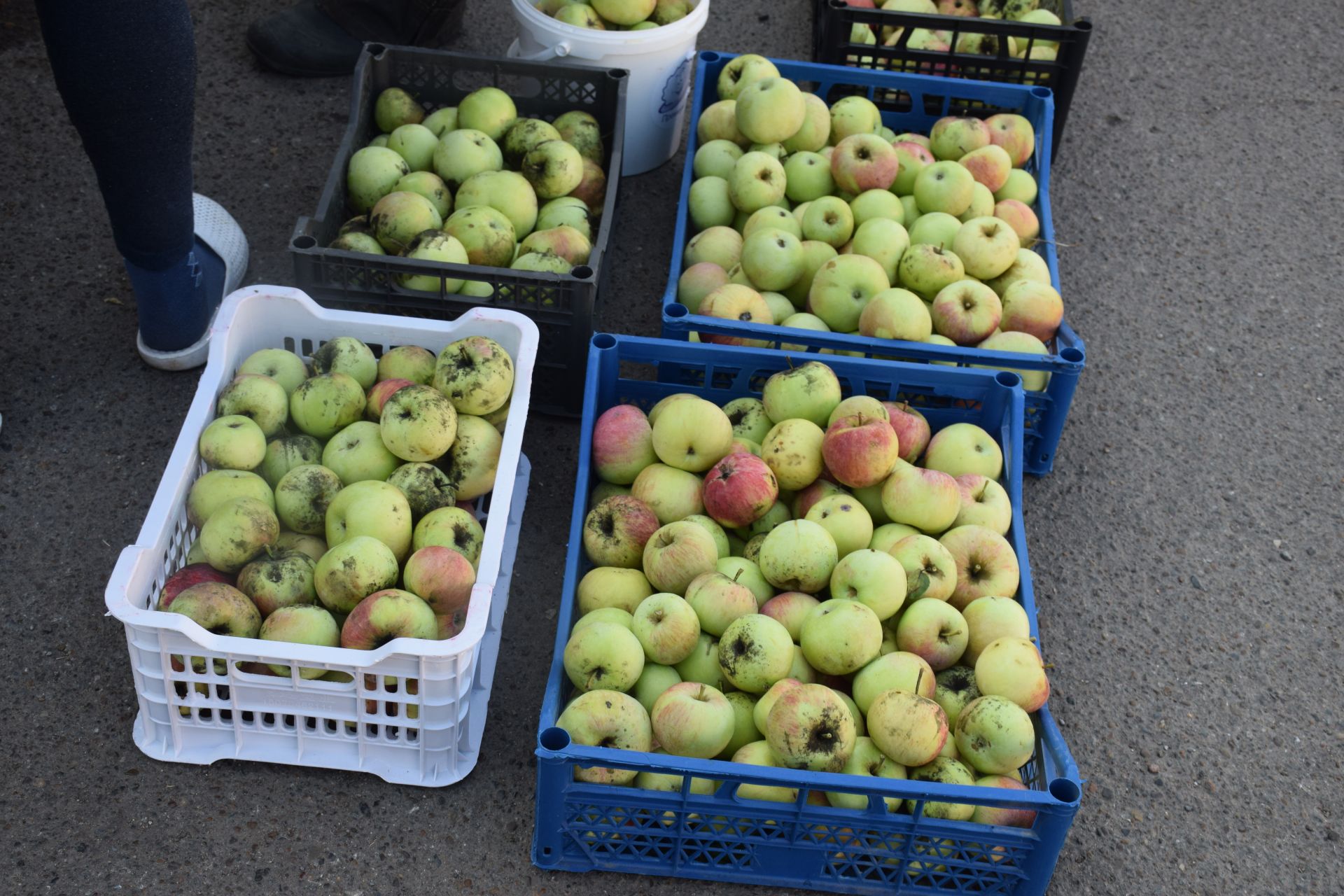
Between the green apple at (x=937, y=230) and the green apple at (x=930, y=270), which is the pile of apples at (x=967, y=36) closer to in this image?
the green apple at (x=937, y=230)

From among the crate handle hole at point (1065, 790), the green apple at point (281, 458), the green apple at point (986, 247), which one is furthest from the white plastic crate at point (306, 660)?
the green apple at point (986, 247)

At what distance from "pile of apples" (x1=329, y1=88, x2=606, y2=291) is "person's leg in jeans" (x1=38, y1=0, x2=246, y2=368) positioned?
0.34 meters

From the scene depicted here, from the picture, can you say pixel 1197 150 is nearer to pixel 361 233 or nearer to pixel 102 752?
pixel 361 233

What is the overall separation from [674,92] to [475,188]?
2.87 ft

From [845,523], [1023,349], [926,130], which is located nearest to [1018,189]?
[926,130]

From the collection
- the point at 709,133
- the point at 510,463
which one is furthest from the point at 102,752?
the point at 709,133

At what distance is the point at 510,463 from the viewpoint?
2281 mm

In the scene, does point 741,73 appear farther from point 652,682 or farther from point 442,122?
point 652,682

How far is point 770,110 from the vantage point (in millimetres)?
3031

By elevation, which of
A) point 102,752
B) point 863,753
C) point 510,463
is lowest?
point 102,752

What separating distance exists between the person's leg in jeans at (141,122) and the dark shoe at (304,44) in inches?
→ 48.5

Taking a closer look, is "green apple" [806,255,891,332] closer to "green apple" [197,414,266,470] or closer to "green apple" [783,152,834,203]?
"green apple" [783,152,834,203]

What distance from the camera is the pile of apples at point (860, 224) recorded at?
2725mm

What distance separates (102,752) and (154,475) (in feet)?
2.29
